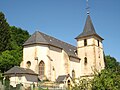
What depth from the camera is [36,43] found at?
43656 mm

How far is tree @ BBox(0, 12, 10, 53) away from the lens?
54844 mm

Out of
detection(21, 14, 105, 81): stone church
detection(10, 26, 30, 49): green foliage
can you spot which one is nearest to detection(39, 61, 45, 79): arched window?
detection(21, 14, 105, 81): stone church

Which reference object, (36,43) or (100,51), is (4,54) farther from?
(100,51)

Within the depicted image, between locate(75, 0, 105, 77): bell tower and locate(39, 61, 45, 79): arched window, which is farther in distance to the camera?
locate(75, 0, 105, 77): bell tower

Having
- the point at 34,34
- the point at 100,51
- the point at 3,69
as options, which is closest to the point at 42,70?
the point at 34,34

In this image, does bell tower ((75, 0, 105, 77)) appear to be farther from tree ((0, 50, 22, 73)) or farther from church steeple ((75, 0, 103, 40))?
tree ((0, 50, 22, 73))

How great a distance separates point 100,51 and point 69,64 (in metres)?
11.2

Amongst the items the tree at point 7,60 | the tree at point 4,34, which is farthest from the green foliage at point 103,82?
the tree at point 4,34

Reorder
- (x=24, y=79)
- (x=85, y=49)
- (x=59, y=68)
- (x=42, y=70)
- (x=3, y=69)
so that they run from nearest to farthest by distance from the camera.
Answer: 1. (x=24, y=79)
2. (x=42, y=70)
3. (x=59, y=68)
4. (x=3, y=69)
5. (x=85, y=49)

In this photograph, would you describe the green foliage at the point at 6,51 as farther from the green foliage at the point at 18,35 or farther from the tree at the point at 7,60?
the green foliage at the point at 18,35

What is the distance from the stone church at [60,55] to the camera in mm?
42969

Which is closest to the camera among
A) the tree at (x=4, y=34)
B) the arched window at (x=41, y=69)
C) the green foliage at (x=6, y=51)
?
the arched window at (x=41, y=69)

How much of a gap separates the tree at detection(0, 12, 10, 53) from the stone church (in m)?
11.7

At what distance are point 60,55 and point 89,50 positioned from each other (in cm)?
932
